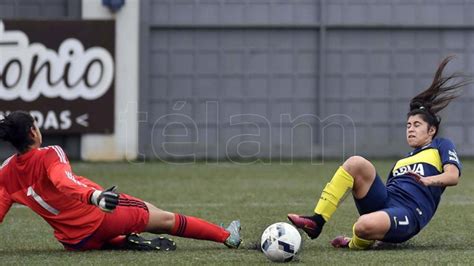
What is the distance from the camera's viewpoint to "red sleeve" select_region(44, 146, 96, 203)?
6.45 metres

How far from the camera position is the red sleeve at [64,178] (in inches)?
254

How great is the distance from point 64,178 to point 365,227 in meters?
1.98

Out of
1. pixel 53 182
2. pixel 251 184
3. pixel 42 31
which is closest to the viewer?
pixel 53 182

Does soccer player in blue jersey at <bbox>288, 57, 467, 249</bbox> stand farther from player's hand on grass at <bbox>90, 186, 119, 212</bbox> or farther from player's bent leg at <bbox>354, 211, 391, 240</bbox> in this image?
player's hand on grass at <bbox>90, 186, 119, 212</bbox>

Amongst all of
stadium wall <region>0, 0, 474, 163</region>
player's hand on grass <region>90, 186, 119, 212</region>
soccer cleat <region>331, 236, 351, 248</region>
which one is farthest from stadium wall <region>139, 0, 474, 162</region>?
player's hand on grass <region>90, 186, 119, 212</region>

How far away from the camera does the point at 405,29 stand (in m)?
18.4

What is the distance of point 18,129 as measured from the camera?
274 inches

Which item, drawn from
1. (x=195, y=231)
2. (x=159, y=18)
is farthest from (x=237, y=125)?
(x=195, y=231)

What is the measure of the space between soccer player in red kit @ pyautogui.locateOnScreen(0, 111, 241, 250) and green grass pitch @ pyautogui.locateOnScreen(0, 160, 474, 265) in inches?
5.5

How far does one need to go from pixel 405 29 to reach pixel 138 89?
472 centimetres

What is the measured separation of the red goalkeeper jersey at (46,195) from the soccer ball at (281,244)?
116 cm

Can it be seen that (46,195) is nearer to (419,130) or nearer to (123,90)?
(419,130)

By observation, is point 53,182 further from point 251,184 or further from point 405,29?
point 405,29

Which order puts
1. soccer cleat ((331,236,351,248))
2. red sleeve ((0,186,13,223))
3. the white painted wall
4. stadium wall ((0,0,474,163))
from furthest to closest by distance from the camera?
1. stadium wall ((0,0,474,163))
2. the white painted wall
3. soccer cleat ((331,236,351,248))
4. red sleeve ((0,186,13,223))
